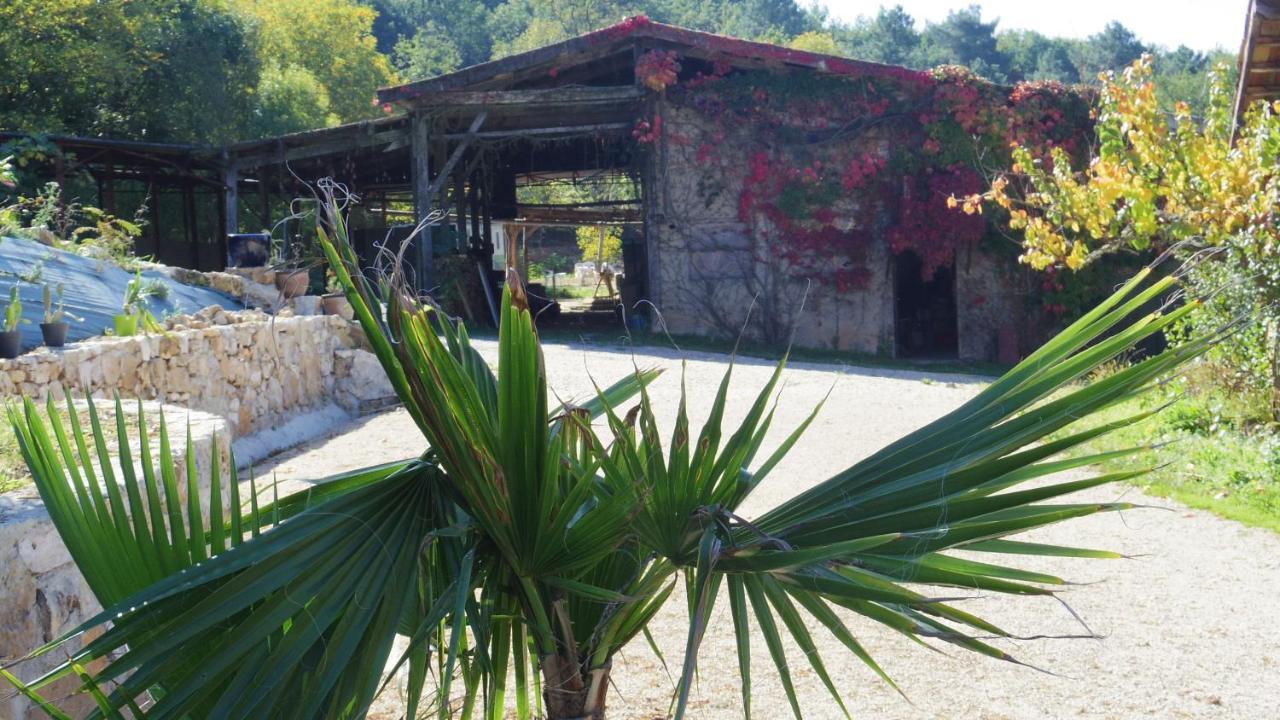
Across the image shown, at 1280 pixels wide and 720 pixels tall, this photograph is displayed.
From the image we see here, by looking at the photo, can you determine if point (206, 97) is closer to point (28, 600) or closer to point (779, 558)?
point (28, 600)

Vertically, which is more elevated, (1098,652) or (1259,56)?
(1259,56)

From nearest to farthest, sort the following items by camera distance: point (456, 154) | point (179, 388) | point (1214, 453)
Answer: point (1214, 453)
point (179, 388)
point (456, 154)

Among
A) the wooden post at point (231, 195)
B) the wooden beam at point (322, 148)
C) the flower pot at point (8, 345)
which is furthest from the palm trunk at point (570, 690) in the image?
the wooden post at point (231, 195)

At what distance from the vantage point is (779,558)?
1.91 m

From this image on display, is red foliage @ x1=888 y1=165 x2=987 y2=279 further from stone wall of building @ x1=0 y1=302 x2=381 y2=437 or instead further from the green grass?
stone wall of building @ x1=0 y1=302 x2=381 y2=437

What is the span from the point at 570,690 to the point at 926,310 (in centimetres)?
1656

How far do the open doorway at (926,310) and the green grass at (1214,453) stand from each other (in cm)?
916

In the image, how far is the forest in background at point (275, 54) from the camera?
2416 centimetres

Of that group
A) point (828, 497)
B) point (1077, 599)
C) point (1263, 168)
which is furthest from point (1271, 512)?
point (828, 497)

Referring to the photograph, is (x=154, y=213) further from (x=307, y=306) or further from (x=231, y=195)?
(x=307, y=306)

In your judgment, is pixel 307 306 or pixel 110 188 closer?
pixel 307 306

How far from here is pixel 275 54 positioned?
38344mm

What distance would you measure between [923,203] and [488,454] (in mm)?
14429

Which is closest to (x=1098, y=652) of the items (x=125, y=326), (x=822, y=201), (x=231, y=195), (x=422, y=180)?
(x=125, y=326)
